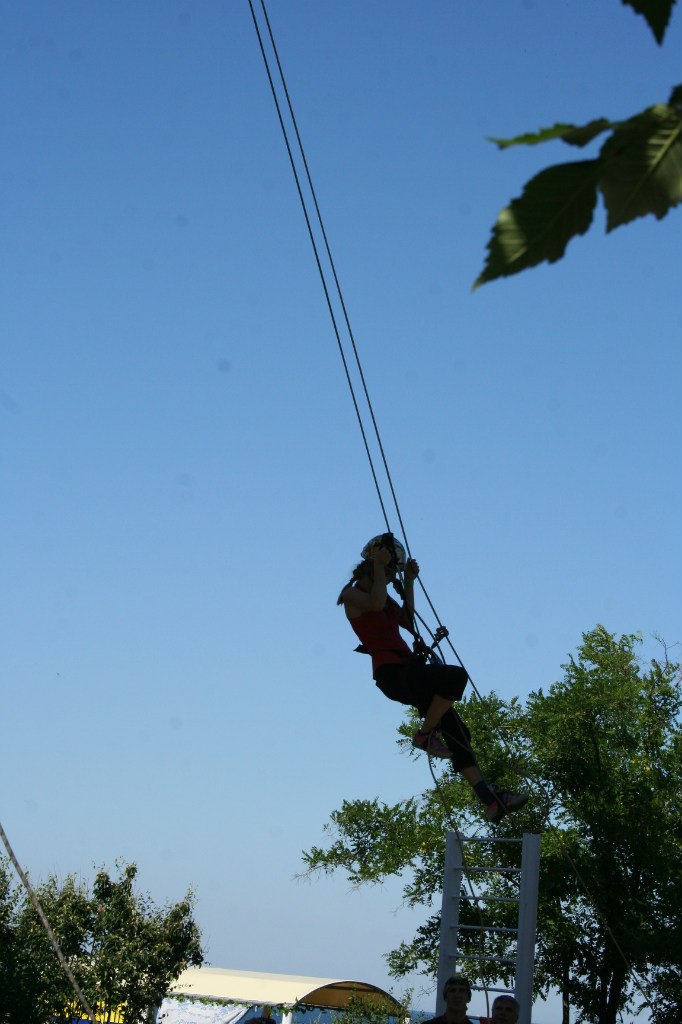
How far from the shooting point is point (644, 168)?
1.02 metres

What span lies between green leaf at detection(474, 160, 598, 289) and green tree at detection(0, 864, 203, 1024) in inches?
1068

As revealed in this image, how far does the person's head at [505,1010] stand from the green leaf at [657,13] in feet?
21.1

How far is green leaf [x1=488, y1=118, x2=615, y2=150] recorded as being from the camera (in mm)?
951

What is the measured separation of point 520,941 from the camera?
827 centimetres

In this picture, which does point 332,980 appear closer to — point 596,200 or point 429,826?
point 429,826

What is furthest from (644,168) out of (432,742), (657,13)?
(432,742)

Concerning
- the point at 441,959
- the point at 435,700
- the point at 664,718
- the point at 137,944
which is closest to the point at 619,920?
the point at 664,718

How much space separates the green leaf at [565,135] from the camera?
95 cm

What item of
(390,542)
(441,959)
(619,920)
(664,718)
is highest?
(664,718)

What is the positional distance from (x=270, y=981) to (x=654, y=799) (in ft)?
73.8

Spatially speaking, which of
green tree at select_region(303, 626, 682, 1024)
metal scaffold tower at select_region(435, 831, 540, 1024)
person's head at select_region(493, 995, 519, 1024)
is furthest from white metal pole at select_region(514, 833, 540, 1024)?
green tree at select_region(303, 626, 682, 1024)

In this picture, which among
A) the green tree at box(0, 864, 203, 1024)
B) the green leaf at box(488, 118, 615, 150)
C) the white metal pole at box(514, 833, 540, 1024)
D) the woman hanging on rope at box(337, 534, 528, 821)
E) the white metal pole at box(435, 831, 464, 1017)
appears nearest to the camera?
the green leaf at box(488, 118, 615, 150)

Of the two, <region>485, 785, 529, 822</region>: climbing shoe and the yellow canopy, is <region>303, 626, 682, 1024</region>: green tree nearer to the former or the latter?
<region>485, 785, 529, 822</region>: climbing shoe

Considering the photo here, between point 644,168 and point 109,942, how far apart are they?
30.6m
